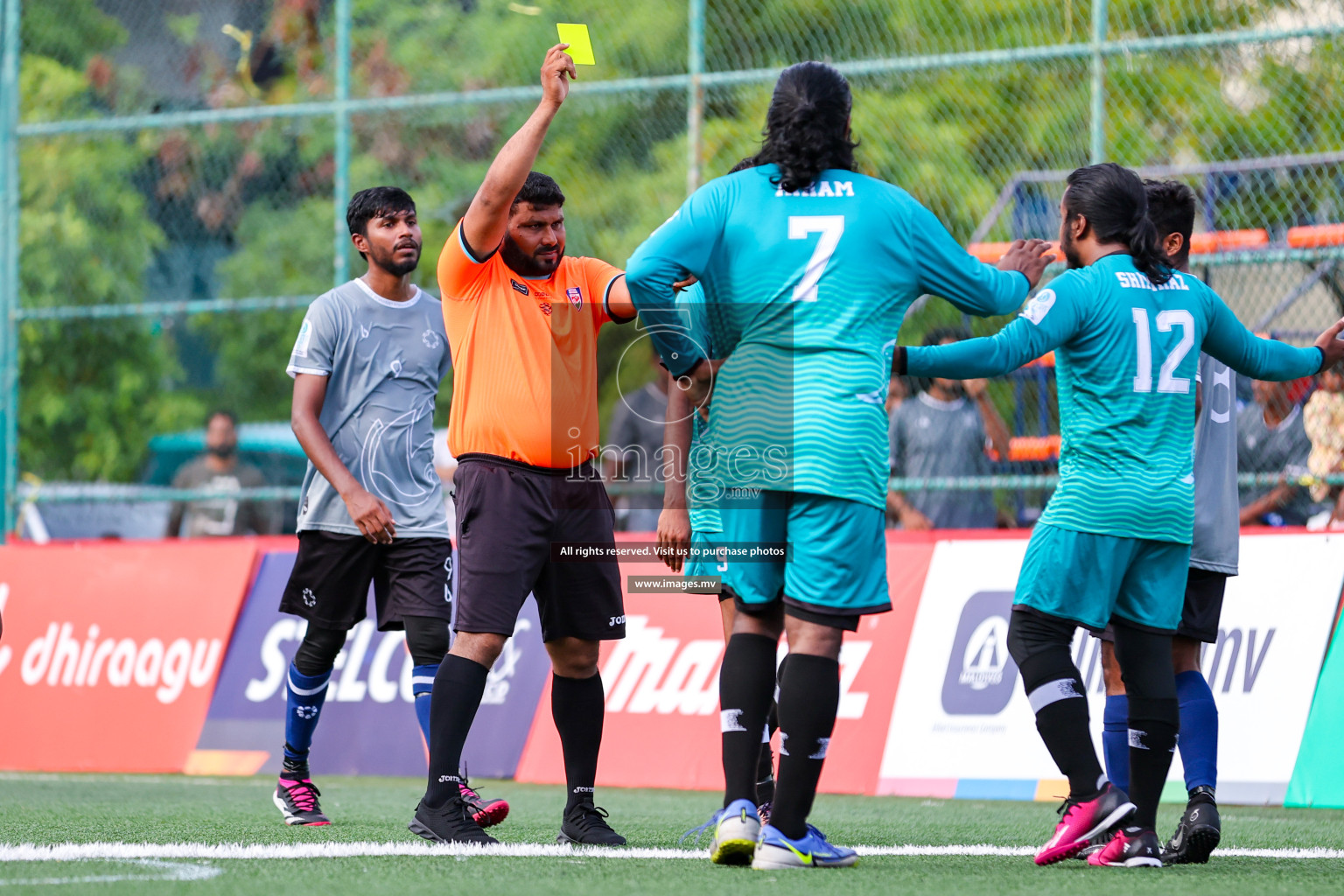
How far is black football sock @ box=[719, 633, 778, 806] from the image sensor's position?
4.52m

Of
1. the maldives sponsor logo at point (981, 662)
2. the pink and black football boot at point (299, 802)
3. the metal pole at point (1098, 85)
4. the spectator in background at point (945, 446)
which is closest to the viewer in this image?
the pink and black football boot at point (299, 802)

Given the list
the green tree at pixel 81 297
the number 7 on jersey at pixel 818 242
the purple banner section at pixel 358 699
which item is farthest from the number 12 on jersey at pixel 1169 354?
the green tree at pixel 81 297

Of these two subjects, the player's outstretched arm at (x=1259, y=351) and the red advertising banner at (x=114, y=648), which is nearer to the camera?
the player's outstretched arm at (x=1259, y=351)

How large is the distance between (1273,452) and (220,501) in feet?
23.6

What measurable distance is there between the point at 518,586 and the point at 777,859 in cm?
125

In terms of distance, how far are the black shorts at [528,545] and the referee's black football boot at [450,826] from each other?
1.80ft

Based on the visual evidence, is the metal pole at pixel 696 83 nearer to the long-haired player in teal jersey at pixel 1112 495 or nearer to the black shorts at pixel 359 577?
the black shorts at pixel 359 577

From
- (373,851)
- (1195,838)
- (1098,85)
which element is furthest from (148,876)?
(1098,85)

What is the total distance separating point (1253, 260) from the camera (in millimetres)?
8125

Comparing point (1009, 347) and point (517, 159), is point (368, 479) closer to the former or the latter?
point (517, 159)

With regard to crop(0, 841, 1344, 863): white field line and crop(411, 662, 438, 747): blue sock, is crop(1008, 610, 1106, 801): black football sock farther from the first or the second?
crop(411, 662, 438, 747): blue sock

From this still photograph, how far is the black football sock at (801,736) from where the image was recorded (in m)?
4.41

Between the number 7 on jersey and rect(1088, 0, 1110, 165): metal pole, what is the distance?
4405mm

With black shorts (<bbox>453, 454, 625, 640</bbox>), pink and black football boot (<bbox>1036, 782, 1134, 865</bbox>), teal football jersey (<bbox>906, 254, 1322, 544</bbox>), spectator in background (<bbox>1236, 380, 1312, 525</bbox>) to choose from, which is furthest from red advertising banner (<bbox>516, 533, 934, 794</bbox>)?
teal football jersey (<bbox>906, 254, 1322, 544</bbox>)
